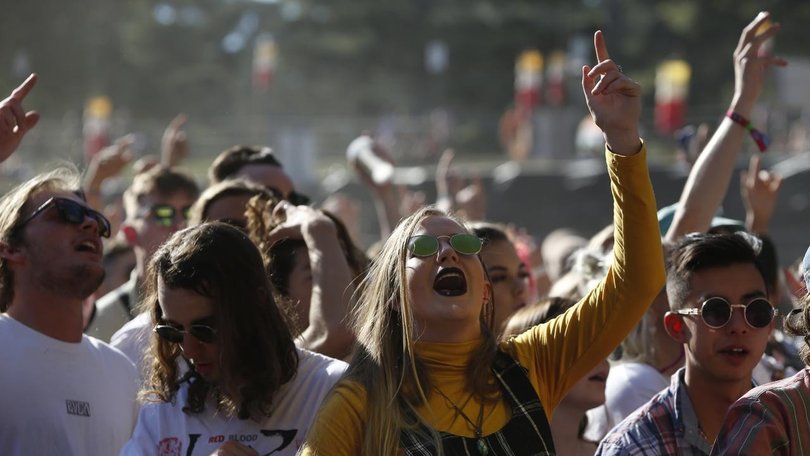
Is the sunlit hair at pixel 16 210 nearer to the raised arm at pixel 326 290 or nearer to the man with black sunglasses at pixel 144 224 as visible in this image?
the raised arm at pixel 326 290

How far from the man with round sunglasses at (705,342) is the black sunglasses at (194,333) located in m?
1.08

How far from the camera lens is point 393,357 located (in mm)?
3346

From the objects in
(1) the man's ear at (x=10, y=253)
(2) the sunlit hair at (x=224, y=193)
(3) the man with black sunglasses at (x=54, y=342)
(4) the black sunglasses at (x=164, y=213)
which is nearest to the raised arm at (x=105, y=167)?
(4) the black sunglasses at (x=164, y=213)

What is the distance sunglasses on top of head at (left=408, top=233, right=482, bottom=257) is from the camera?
3.33m

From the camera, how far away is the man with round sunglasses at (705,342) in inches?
142

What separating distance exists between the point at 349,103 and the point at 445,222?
139 feet

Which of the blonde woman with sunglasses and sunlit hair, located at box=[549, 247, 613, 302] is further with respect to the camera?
sunlit hair, located at box=[549, 247, 613, 302]

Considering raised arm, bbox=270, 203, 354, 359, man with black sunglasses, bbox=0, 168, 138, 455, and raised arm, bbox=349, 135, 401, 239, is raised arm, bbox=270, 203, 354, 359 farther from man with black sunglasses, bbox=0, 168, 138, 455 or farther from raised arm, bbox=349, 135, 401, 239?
raised arm, bbox=349, 135, 401, 239

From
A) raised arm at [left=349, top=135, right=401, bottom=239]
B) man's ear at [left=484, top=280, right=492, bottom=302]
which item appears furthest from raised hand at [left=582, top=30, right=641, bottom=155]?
raised arm at [left=349, top=135, right=401, bottom=239]

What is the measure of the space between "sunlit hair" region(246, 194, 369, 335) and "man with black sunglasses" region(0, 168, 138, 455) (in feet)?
2.05

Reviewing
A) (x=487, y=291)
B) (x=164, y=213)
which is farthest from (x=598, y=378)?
(x=164, y=213)

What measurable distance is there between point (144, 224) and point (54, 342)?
197cm

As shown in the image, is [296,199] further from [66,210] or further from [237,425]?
[237,425]

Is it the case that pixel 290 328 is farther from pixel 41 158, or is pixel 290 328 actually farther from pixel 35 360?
pixel 41 158
